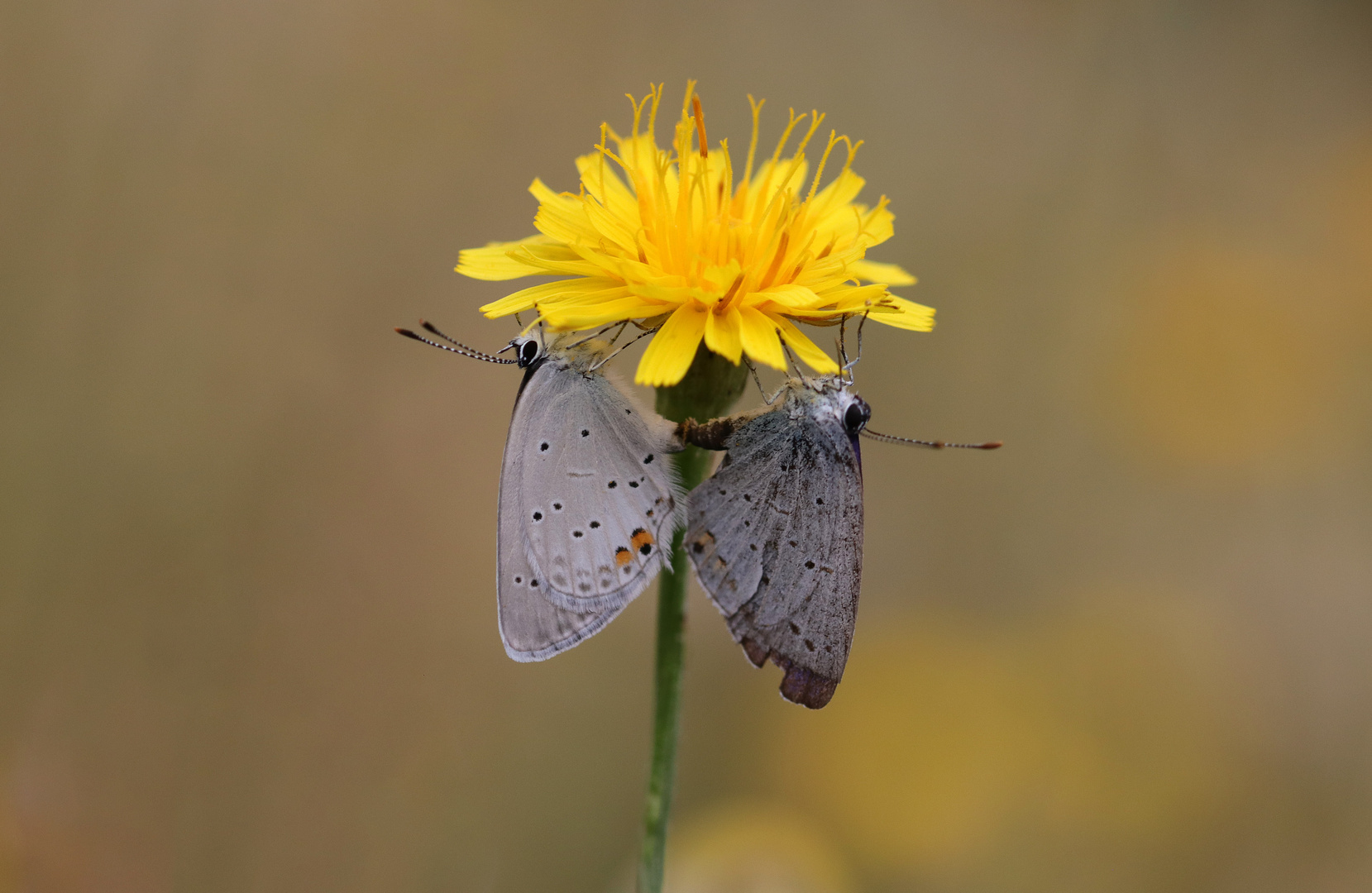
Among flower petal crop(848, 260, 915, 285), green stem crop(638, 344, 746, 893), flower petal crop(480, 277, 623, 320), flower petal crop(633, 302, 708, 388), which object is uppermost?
flower petal crop(848, 260, 915, 285)

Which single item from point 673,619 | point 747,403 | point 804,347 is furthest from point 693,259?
point 747,403

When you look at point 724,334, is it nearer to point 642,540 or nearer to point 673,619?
point 642,540

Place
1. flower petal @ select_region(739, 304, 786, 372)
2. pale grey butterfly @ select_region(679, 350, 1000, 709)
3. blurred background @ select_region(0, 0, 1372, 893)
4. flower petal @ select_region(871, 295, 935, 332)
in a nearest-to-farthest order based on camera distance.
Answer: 1. flower petal @ select_region(739, 304, 786, 372)
2. pale grey butterfly @ select_region(679, 350, 1000, 709)
3. flower petal @ select_region(871, 295, 935, 332)
4. blurred background @ select_region(0, 0, 1372, 893)

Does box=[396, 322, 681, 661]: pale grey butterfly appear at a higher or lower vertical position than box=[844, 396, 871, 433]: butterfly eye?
lower

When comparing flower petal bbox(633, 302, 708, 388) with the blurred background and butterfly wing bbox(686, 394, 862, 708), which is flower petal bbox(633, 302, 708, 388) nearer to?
butterfly wing bbox(686, 394, 862, 708)

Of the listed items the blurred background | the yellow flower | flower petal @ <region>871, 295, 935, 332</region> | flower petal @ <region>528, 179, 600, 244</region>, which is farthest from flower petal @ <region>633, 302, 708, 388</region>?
the blurred background

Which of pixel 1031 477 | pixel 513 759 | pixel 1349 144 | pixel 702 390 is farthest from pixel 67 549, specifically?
pixel 1349 144

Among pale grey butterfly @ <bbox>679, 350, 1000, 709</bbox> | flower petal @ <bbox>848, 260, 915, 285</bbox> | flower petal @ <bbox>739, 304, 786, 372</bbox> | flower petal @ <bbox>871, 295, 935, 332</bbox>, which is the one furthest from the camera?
flower petal @ <bbox>848, 260, 915, 285</bbox>
